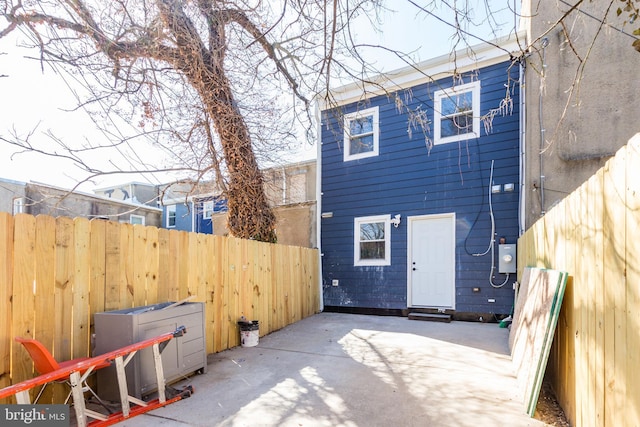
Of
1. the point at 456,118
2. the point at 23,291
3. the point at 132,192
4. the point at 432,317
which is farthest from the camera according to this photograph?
the point at 132,192

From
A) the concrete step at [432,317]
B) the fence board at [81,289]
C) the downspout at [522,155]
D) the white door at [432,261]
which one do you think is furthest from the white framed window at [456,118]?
the fence board at [81,289]

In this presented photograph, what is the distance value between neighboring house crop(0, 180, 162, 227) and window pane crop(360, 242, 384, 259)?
5.99 meters

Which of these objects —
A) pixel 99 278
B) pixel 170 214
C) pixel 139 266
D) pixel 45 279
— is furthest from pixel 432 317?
pixel 170 214

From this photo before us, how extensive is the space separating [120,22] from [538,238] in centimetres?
521

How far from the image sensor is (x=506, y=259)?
6230 mm

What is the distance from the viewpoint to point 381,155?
25.3ft

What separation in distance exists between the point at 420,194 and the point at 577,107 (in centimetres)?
301

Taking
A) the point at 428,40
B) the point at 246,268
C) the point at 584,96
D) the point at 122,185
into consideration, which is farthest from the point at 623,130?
the point at 122,185

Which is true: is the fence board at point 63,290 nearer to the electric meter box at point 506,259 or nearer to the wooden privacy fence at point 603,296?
the wooden privacy fence at point 603,296

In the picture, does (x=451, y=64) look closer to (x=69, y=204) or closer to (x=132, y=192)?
(x=69, y=204)

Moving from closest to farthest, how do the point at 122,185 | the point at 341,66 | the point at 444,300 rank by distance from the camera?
the point at 341,66, the point at 444,300, the point at 122,185

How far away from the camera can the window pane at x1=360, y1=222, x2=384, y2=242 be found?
765cm

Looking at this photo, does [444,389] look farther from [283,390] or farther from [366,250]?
[366,250]

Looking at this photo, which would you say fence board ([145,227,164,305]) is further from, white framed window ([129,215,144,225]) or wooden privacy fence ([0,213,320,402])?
white framed window ([129,215,144,225])
